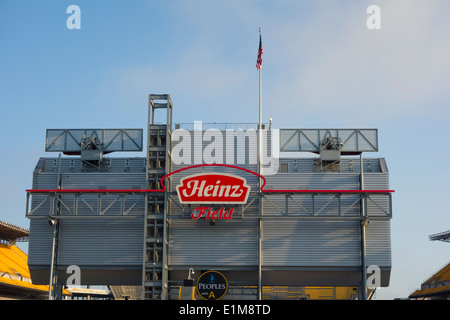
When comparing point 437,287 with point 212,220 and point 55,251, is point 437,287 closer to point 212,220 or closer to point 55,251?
point 212,220

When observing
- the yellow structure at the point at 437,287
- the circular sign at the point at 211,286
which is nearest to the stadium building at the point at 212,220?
the circular sign at the point at 211,286

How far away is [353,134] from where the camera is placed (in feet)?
193

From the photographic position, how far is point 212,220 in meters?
Result: 54.2

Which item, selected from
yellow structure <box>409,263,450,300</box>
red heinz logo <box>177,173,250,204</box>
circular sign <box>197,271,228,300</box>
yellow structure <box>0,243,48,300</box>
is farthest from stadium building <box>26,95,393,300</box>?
yellow structure <box>409,263,450,300</box>

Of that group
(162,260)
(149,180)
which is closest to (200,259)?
(162,260)

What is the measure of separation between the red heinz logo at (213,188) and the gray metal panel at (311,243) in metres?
4.62

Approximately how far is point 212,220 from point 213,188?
10.9 feet

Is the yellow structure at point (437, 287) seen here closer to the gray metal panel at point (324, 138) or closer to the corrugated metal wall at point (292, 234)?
the gray metal panel at point (324, 138)

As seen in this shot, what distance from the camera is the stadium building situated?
5359cm

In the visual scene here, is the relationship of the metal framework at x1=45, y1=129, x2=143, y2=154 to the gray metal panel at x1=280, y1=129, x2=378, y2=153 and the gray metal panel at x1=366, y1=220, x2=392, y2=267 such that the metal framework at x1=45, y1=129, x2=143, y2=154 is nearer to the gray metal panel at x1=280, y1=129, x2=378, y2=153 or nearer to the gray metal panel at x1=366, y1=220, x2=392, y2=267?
the gray metal panel at x1=280, y1=129, x2=378, y2=153

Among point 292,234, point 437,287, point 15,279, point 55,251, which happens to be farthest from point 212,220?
point 437,287

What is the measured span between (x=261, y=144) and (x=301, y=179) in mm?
5213

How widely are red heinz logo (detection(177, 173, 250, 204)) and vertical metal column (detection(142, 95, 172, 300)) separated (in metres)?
2.51
